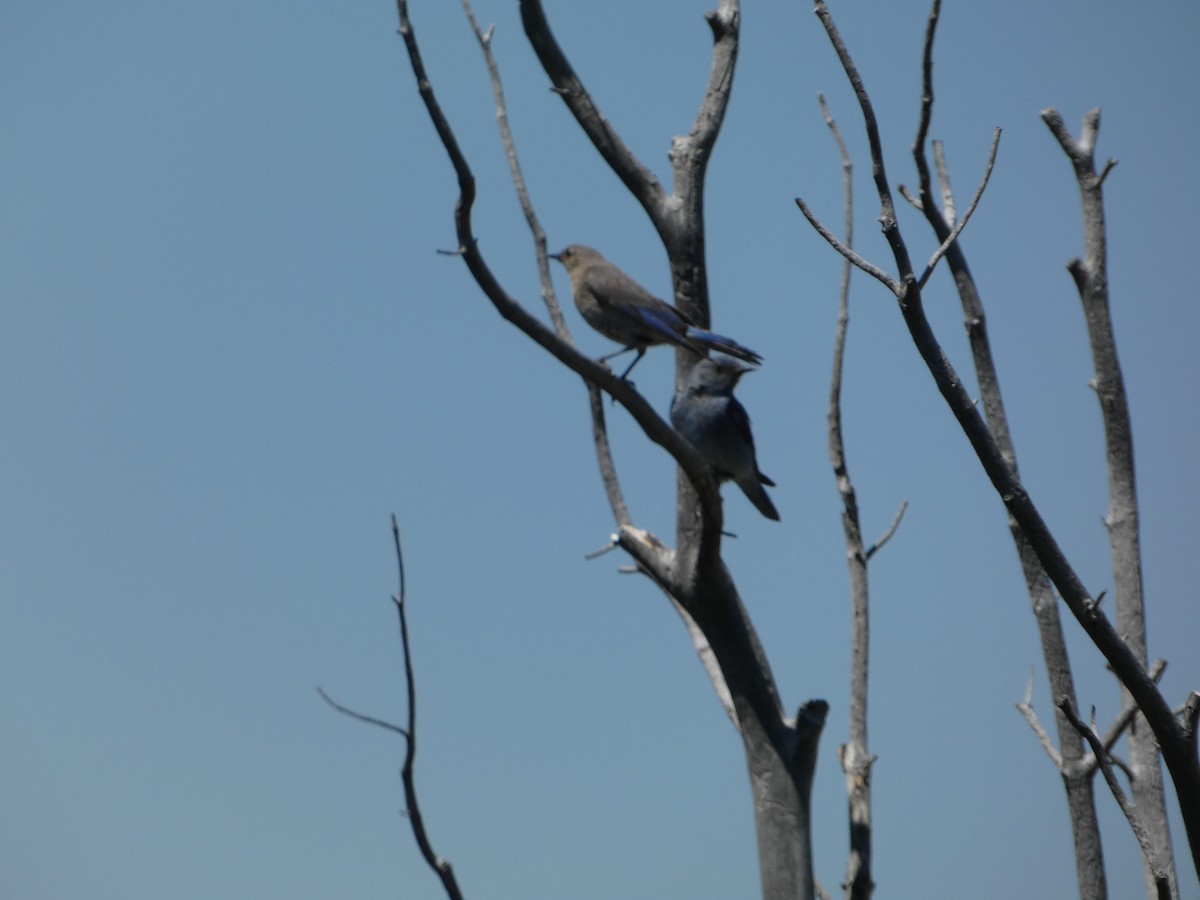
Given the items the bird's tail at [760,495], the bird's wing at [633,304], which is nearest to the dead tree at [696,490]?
the bird's wing at [633,304]

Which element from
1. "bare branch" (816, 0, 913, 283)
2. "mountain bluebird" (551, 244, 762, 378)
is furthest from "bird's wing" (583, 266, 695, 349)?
"bare branch" (816, 0, 913, 283)

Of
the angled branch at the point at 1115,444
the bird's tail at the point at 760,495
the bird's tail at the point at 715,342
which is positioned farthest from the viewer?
the bird's tail at the point at 760,495

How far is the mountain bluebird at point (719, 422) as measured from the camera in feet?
16.1

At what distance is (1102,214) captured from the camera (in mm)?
3836

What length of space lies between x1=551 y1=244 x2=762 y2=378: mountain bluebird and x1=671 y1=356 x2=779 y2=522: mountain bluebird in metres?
0.24

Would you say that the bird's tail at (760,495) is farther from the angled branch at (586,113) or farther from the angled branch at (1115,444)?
the angled branch at (1115,444)

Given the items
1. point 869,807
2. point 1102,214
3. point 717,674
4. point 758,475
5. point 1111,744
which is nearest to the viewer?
point 1111,744

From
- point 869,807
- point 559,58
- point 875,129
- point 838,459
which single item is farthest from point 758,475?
point 875,129

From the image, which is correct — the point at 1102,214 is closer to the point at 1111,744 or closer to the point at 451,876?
the point at 1111,744

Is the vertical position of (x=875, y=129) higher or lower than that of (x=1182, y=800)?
higher

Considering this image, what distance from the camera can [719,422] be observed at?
4.92 meters

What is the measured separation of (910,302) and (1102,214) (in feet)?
6.13

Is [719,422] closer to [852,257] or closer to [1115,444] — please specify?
[1115,444]

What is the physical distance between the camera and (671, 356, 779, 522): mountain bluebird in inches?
194
